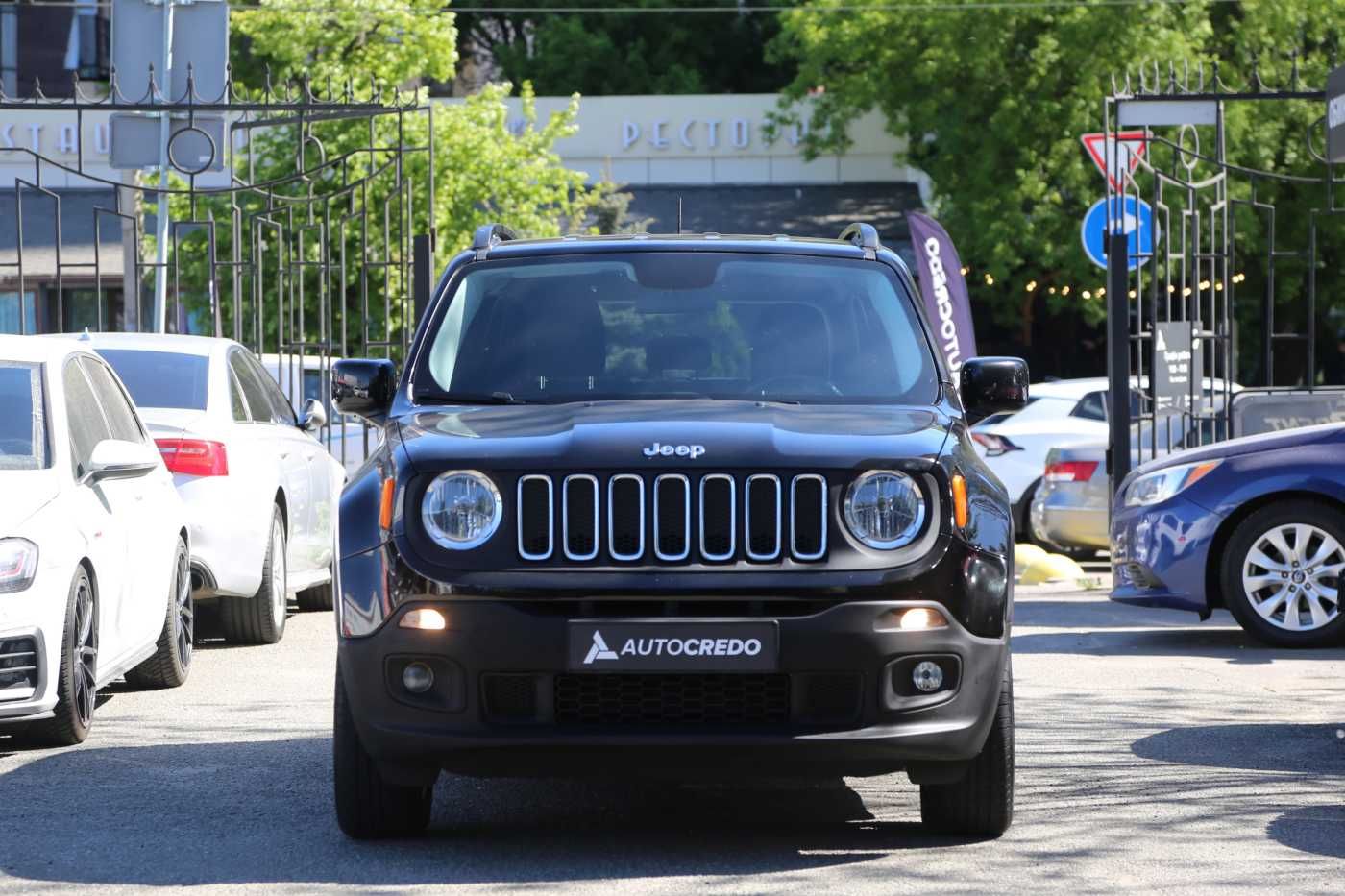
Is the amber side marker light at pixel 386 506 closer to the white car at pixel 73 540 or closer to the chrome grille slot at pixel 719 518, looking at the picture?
the chrome grille slot at pixel 719 518

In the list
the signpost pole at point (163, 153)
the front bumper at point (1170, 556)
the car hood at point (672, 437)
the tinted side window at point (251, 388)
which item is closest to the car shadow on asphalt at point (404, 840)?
the car hood at point (672, 437)

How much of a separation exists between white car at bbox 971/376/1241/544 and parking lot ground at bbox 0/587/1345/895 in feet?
33.0

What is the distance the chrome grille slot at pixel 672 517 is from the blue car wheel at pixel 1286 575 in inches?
253

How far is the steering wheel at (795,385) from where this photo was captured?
7070mm

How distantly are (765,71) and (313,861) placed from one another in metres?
48.0

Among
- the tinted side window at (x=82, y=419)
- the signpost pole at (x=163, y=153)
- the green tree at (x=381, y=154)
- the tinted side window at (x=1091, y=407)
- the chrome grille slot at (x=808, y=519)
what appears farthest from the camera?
the green tree at (x=381, y=154)

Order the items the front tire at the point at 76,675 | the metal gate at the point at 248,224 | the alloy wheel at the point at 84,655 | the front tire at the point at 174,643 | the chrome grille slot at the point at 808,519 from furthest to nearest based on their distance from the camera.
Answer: the metal gate at the point at 248,224, the front tire at the point at 174,643, the alloy wheel at the point at 84,655, the front tire at the point at 76,675, the chrome grille slot at the point at 808,519

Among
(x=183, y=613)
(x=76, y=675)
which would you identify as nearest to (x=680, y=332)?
(x=76, y=675)

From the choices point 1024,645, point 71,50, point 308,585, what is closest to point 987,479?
point 1024,645

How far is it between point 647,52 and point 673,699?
1878 inches

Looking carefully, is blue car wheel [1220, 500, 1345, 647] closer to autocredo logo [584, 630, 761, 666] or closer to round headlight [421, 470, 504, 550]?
autocredo logo [584, 630, 761, 666]

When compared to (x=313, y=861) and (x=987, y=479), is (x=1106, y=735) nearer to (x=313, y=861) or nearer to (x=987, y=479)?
(x=987, y=479)

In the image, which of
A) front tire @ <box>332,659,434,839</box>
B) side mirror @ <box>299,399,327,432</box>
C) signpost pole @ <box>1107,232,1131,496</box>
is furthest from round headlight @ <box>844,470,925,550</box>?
signpost pole @ <box>1107,232,1131,496</box>

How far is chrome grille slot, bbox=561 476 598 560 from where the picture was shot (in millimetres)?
6023
